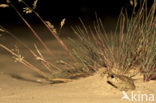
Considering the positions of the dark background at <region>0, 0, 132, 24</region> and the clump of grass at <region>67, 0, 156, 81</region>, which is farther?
the dark background at <region>0, 0, 132, 24</region>

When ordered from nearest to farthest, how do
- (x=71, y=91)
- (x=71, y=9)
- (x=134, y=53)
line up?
(x=71, y=91) → (x=134, y=53) → (x=71, y=9)

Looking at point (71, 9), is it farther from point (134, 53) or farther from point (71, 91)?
point (71, 91)

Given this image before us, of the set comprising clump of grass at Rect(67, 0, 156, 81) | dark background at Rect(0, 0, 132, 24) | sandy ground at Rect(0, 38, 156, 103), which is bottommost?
Answer: dark background at Rect(0, 0, 132, 24)

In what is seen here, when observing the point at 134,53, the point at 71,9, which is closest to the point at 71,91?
the point at 134,53

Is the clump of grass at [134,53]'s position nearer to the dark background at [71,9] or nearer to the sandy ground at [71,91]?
the sandy ground at [71,91]

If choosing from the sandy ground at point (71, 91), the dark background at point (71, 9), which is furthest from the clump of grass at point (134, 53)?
the dark background at point (71, 9)

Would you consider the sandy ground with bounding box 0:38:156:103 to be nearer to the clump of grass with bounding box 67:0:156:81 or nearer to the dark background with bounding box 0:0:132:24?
the clump of grass with bounding box 67:0:156:81

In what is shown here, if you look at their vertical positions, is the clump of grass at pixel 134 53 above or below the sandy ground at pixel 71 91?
above

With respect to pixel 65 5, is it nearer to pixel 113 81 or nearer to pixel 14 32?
pixel 14 32

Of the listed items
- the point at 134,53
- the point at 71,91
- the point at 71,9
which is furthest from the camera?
the point at 71,9

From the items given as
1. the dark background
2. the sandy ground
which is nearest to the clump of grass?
the sandy ground

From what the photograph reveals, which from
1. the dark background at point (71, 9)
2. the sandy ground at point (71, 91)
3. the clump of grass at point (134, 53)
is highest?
the clump of grass at point (134, 53)

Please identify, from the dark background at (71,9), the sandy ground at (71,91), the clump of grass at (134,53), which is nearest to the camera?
the sandy ground at (71,91)

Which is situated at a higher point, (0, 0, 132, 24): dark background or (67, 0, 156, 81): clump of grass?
(67, 0, 156, 81): clump of grass
